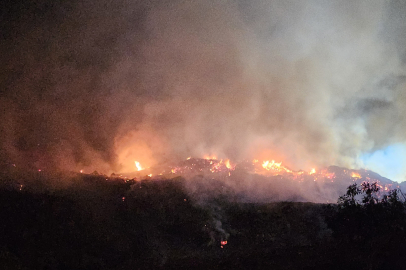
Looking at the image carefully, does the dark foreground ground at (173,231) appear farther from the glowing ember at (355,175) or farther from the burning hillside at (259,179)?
the glowing ember at (355,175)

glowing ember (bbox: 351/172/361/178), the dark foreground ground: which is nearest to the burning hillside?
glowing ember (bbox: 351/172/361/178)

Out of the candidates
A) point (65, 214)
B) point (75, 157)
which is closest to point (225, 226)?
point (65, 214)

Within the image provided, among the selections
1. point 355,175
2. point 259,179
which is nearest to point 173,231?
point 259,179

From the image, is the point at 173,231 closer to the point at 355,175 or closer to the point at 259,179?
the point at 259,179

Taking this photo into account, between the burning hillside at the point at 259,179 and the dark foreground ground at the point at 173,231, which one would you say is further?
the burning hillside at the point at 259,179

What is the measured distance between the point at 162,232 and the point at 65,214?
732cm

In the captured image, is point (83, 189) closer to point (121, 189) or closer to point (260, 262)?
point (121, 189)

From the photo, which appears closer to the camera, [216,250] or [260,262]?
[260,262]

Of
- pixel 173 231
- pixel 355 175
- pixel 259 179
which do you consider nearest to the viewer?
pixel 173 231

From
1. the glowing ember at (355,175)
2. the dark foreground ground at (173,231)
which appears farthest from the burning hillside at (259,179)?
the dark foreground ground at (173,231)

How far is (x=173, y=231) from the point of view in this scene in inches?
784

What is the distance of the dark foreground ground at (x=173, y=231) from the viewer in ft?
46.9

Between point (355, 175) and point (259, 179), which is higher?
point (355, 175)

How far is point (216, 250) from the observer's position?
18344mm
